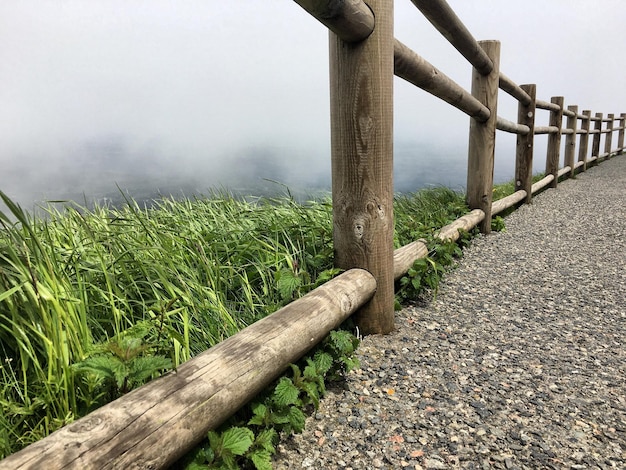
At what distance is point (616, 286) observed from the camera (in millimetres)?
2814

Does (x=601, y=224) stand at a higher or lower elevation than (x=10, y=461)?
lower

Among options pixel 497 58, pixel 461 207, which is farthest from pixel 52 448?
pixel 497 58

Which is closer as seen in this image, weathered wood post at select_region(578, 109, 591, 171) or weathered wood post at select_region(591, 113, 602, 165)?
weathered wood post at select_region(578, 109, 591, 171)

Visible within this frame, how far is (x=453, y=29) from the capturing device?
2875 mm

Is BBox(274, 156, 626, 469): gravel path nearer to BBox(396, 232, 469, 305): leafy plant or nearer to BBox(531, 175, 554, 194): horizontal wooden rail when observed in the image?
BBox(396, 232, 469, 305): leafy plant

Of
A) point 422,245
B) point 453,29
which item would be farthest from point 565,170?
point 422,245

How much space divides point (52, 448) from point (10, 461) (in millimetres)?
63

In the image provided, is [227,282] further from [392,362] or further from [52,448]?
[52,448]

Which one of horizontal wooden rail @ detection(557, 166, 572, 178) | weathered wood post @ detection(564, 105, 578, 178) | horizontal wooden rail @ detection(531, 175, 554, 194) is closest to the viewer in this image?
horizontal wooden rail @ detection(531, 175, 554, 194)

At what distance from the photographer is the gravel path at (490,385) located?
1332 millimetres

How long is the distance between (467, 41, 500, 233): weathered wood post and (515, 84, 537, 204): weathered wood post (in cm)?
183

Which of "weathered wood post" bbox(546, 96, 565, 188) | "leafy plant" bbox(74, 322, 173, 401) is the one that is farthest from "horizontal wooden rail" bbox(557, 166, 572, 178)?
"leafy plant" bbox(74, 322, 173, 401)

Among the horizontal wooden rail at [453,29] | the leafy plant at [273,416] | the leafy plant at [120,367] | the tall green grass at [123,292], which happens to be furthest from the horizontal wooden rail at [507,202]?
the leafy plant at [120,367]

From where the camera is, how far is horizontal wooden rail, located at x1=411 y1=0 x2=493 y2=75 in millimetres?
2564
